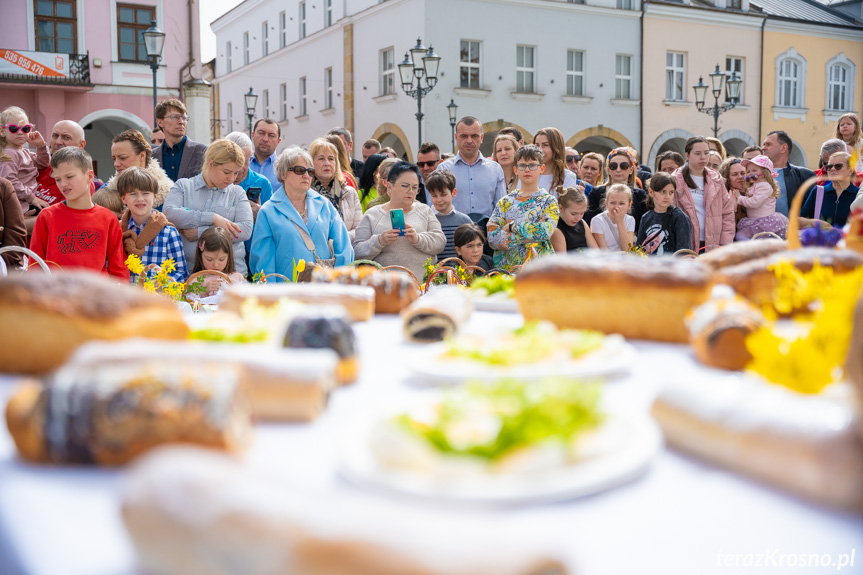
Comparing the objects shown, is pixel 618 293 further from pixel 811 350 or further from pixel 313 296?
pixel 313 296

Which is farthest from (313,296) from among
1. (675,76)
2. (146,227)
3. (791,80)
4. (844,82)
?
(844,82)

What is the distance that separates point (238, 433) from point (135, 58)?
23.0m

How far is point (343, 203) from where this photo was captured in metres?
Answer: 6.47

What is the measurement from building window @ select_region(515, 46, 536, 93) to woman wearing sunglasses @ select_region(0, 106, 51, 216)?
1937cm

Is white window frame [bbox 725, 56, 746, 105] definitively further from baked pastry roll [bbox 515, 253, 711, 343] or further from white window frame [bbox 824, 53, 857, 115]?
baked pastry roll [bbox 515, 253, 711, 343]

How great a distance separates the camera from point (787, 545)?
0.83 metres

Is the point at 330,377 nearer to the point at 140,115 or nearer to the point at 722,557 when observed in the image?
the point at 722,557

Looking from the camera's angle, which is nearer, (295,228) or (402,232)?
(295,228)

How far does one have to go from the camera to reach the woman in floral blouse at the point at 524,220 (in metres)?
5.41

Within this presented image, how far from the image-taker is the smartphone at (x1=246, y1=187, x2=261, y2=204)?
6.39 metres

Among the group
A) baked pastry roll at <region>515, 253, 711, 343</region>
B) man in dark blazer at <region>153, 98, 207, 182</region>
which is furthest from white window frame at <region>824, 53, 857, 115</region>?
baked pastry roll at <region>515, 253, 711, 343</region>

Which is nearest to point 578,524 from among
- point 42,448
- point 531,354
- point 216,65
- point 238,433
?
point 238,433

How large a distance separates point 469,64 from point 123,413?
77.5 ft

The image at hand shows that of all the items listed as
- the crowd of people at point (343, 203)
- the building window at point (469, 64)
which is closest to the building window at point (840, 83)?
the building window at point (469, 64)
